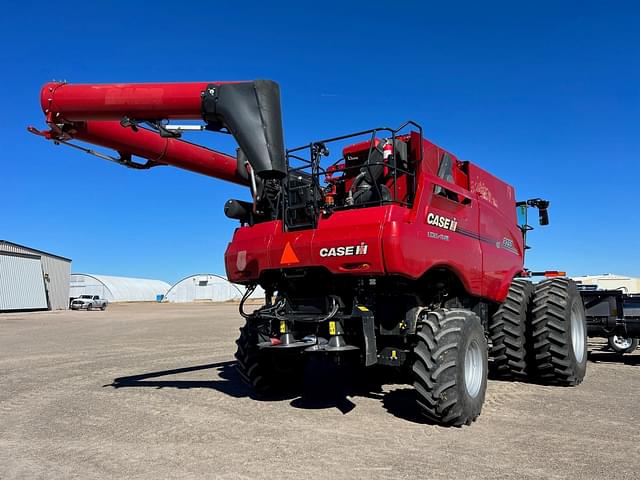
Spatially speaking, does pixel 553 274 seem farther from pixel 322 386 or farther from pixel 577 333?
pixel 322 386

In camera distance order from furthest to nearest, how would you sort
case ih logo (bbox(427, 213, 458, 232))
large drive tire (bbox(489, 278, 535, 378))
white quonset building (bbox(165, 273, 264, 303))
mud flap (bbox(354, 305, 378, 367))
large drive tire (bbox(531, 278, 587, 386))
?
white quonset building (bbox(165, 273, 264, 303))
large drive tire (bbox(489, 278, 535, 378))
large drive tire (bbox(531, 278, 587, 386))
case ih logo (bbox(427, 213, 458, 232))
mud flap (bbox(354, 305, 378, 367))

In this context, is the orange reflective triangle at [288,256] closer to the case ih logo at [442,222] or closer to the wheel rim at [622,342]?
the case ih logo at [442,222]

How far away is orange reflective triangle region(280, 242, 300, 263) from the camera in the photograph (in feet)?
22.1

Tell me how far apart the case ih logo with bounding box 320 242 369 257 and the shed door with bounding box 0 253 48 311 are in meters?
43.0

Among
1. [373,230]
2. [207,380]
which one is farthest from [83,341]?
[373,230]

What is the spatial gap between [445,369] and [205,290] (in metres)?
82.3

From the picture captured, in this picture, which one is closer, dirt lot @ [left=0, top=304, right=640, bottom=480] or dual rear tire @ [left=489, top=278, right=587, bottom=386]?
dirt lot @ [left=0, top=304, right=640, bottom=480]

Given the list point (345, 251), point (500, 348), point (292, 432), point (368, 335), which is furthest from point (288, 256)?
point (500, 348)

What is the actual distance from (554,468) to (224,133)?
4.67 m

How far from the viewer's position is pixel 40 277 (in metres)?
47.2

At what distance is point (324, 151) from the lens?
22.7 feet

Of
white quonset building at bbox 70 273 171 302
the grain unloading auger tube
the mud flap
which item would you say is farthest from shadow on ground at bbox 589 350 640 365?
white quonset building at bbox 70 273 171 302

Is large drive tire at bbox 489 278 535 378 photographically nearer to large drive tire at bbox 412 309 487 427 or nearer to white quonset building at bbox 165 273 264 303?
large drive tire at bbox 412 309 487 427

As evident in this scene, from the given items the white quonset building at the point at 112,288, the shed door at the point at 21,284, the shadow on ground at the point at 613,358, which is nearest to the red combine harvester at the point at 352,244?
the shadow on ground at the point at 613,358
